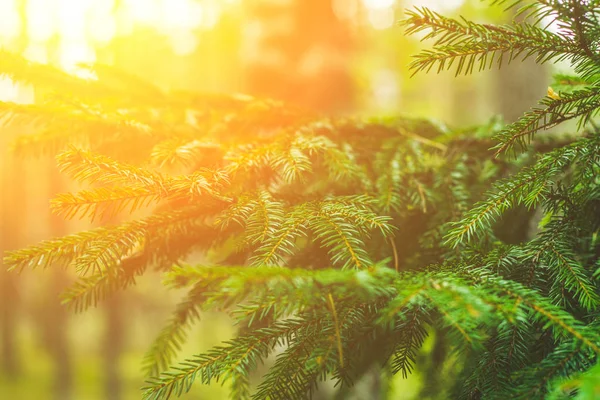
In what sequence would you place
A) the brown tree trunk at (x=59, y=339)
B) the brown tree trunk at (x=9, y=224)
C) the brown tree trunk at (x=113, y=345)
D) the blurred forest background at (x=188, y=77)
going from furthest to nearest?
the brown tree trunk at (x=9, y=224) → the brown tree trunk at (x=59, y=339) → the brown tree trunk at (x=113, y=345) → the blurred forest background at (x=188, y=77)

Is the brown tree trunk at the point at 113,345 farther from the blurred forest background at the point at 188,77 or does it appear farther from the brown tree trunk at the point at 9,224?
the brown tree trunk at the point at 9,224

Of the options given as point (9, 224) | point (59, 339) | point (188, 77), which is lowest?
point (59, 339)

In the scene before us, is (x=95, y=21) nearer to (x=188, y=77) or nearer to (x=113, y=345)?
(x=188, y=77)

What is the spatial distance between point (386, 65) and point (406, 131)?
7.16m

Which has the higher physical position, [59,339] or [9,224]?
[9,224]

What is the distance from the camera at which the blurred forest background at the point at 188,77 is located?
3.32 meters

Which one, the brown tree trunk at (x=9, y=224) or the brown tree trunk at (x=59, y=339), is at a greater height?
the brown tree trunk at (x=9, y=224)

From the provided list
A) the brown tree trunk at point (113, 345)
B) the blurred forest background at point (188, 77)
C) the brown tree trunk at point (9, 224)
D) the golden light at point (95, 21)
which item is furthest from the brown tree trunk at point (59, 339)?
the golden light at point (95, 21)

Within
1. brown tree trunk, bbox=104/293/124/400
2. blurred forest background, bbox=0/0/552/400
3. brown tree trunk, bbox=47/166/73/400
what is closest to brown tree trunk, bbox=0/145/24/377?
blurred forest background, bbox=0/0/552/400

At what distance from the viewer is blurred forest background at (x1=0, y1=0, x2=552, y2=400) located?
3318 mm

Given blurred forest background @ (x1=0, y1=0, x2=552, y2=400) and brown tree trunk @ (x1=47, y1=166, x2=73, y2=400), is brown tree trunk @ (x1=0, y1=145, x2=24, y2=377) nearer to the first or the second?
blurred forest background @ (x1=0, y1=0, x2=552, y2=400)

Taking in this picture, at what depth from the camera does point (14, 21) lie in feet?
22.7

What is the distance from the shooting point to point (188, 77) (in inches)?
345

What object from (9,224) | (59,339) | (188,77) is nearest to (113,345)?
(59,339)
